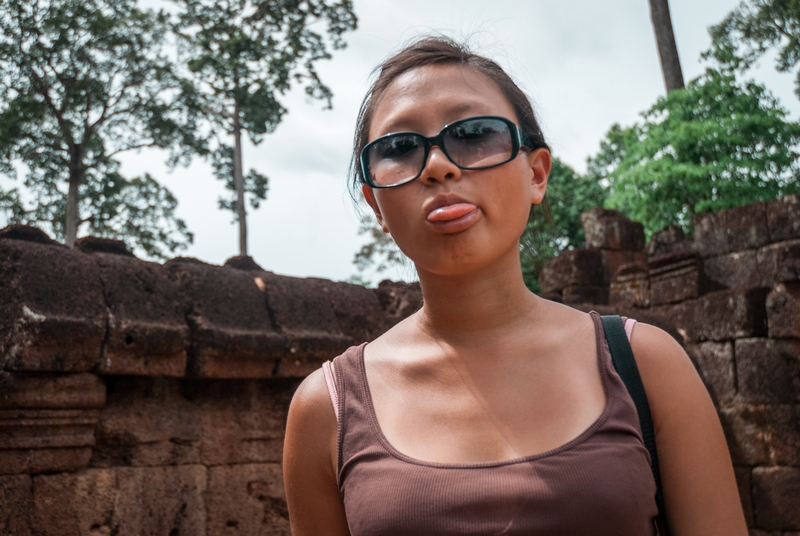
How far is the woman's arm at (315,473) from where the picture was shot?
1.33m

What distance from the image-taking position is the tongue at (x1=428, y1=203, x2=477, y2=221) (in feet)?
4.02

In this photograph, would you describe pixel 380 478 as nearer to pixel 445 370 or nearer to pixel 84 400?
pixel 445 370

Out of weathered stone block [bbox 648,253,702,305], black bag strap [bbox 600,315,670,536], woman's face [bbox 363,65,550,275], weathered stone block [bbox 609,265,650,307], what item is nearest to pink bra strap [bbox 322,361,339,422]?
woman's face [bbox 363,65,550,275]

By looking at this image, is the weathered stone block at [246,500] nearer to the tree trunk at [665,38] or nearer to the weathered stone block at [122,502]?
the weathered stone block at [122,502]

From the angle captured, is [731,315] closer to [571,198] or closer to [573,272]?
[573,272]

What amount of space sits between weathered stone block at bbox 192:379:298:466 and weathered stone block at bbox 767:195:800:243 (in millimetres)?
7097

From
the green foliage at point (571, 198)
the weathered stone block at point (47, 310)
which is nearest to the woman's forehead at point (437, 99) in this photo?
the weathered stone block at point (47, 310)

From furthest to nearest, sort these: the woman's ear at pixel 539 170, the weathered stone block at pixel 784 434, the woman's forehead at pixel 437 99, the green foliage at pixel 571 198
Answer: the green foliage at pixel 571 198
the weathered stone block at pixel 784 434
the woman's ear at pixel 539 170
the woman's forehead at pixel 437 99

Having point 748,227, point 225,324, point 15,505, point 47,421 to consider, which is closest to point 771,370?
point 748,227

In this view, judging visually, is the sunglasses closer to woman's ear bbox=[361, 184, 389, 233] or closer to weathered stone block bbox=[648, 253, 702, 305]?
woman's ear bbox=[361, 184, 389, 233]

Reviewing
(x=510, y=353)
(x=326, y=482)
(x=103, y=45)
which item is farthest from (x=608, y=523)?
(x=103, y=45)

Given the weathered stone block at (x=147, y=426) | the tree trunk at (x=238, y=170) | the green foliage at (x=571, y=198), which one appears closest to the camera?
the weathered stone block at (x=147, y=426)

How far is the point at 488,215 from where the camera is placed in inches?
48.9

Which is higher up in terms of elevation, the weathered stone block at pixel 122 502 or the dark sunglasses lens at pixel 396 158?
the dark sunglasses lens at pixel 396 158
